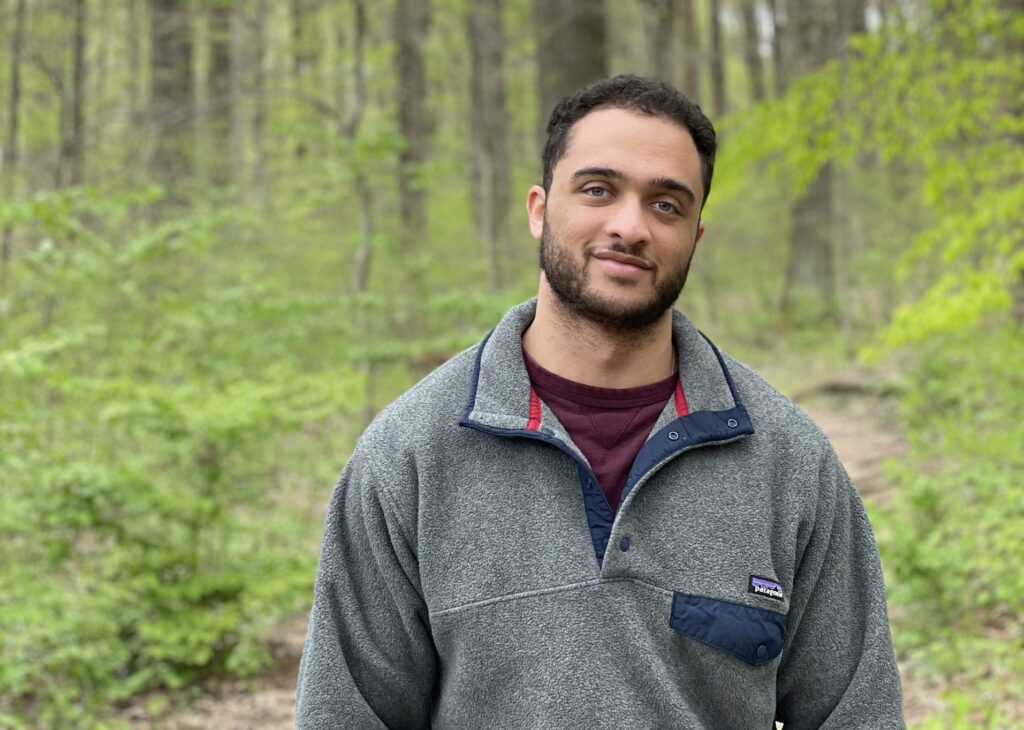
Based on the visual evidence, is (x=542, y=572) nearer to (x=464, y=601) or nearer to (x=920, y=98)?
(x=464, y=601)

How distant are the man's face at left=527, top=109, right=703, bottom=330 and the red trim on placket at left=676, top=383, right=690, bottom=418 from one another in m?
0.16

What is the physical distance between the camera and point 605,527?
204 cm

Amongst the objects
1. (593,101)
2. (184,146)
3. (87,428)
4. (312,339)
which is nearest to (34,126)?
(184,146)

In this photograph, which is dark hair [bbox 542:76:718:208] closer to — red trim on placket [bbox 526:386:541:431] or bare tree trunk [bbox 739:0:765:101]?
red trim on placket [bbox 526:386:541:431]

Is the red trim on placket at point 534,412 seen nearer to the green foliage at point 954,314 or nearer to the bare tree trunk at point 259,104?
the green foliage at point 954,314

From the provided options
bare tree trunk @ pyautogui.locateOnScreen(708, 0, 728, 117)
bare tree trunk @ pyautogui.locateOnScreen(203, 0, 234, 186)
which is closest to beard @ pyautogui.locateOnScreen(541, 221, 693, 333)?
bare tree trunk @ pyautogui.locateOnScreen(203, 0, 234, 186)

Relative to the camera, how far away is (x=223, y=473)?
6.32 meters

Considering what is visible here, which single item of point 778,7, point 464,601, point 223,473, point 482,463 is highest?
point 778,7

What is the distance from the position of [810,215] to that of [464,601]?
15.7 meters

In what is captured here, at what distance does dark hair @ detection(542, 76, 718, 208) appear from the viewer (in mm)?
2143

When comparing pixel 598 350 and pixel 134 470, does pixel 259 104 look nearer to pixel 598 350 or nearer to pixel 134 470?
pixel 134 470

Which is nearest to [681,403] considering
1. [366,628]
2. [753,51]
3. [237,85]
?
[366,628]

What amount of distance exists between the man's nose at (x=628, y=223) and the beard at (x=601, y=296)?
0.02 m

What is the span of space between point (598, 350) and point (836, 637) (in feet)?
2.33
